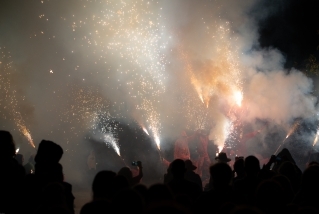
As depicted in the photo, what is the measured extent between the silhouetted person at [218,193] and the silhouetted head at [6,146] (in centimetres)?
181

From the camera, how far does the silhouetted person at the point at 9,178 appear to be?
2.80 m

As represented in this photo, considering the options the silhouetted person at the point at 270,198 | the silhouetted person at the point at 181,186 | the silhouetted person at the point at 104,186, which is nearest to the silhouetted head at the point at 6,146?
the silhouetted person at the point at 104,186

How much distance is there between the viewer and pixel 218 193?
114 inches

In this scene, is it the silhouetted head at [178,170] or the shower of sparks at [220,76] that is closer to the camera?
the silhouetted head at [178,170]

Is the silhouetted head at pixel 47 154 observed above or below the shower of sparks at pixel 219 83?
below

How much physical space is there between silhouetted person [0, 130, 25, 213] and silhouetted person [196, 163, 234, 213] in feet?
5.24

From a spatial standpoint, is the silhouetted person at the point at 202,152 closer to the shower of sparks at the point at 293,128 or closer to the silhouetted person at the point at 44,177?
the shower of sparks at the point at 293,128

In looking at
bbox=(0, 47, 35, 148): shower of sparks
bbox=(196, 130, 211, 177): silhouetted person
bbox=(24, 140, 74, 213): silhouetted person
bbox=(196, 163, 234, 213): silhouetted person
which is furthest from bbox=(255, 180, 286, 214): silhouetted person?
bbox=(0, 47, 35, 148): shower of sparks

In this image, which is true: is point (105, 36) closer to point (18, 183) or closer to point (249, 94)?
point (249, 94)

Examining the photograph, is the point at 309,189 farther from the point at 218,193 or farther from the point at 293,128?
the point at 293,128

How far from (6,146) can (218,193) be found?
6.60 feet

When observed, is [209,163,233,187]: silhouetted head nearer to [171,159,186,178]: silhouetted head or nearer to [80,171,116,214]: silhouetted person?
[80,171,116,214]: silhouetted person

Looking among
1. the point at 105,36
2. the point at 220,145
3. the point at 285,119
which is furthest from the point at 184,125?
the point at 105,36

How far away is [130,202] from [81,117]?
1592 centimetres
